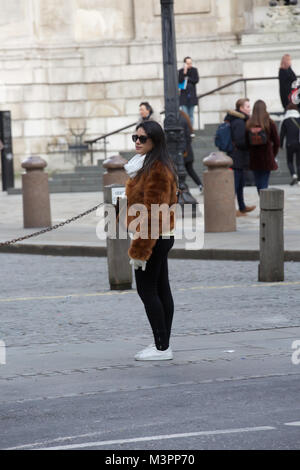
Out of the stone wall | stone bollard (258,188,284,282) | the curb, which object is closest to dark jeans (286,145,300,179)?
the stone wall

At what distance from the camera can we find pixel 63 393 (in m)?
7.17

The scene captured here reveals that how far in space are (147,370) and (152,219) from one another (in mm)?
961

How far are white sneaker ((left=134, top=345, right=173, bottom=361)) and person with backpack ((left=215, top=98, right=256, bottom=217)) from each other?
10583mm

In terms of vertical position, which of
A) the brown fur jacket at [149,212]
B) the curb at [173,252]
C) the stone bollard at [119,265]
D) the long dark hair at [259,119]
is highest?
the brown fur jacket at [149,212]

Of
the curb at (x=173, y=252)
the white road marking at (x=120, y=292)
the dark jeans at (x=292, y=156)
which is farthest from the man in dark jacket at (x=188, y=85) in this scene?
the white road marking at (x=120, y=292)

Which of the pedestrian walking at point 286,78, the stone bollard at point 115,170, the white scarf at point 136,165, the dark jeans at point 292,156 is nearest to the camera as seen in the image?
the white scarf at point 136,165

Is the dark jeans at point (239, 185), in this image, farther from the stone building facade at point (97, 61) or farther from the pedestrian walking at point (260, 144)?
the stone building facade at point (97, 61)

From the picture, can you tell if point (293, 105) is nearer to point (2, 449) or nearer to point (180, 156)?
point (180, 156)

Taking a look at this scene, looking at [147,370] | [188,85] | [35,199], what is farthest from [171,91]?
[147,370]

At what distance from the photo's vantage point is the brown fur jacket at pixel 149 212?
7.97m

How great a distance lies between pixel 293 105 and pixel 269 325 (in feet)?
49.6

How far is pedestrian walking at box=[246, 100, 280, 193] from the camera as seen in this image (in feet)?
59.3

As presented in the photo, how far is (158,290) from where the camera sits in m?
8.34

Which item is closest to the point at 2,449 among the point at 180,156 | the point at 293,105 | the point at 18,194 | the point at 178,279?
the point at 178,279
